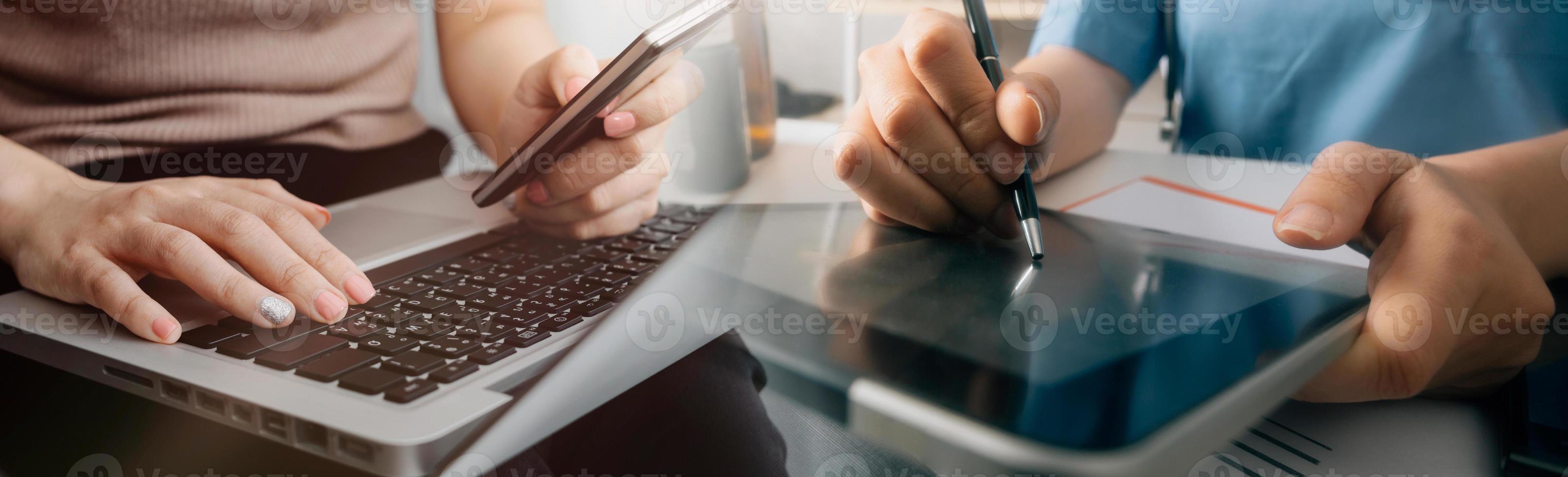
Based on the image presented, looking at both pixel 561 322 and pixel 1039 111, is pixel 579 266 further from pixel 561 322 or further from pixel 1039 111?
pixel 1039 111

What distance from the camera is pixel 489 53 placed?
54cm

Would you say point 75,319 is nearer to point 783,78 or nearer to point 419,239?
point 419,239

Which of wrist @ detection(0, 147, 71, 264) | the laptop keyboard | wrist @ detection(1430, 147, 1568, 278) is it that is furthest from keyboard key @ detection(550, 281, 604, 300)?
wrist @ detection(1430, 147, 1568, 278)

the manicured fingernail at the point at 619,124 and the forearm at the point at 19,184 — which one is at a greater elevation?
the manicured fingernail at the point at 619,124

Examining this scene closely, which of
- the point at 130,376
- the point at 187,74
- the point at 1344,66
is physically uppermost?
the point at 1344,66

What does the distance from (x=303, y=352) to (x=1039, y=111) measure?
26cm

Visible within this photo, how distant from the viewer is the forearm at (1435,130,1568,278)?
0.86 feet

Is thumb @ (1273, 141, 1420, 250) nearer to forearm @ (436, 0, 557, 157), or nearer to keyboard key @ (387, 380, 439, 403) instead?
keyboard key @ (387, 380, 439, 403)

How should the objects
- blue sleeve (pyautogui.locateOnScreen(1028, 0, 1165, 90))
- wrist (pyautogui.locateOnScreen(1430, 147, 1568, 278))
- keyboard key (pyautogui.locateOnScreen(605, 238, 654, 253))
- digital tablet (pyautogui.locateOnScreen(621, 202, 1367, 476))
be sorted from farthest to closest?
blue sleeve (pyautogui.locateOnScreen(1028, 0, 1165, 90)), keyboard key (pyautogui.locateOnScreen(605, 238, 654, 253)), wrist (pyautogui.locateOnScreen(1430, 147, 1568, 278)), digital tablet (pyautogui.locateOnScreen(621, 202, 1367, 476))

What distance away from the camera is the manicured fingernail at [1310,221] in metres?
0.23

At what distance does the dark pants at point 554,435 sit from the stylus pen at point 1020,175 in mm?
116

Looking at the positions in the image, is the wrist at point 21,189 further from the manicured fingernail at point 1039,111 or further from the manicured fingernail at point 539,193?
the manicured fingernail at point 1039,111

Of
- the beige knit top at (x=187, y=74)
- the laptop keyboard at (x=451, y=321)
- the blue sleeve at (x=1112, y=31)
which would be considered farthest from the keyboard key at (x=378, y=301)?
the blue sleeve at (x=1112, y=31)

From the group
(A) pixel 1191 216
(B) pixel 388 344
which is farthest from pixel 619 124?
(A) pixel 1191 216
